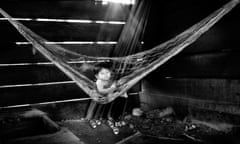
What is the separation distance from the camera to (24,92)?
350 centimetres

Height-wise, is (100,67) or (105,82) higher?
(100,67)

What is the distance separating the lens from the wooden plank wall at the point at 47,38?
3293 millimetres

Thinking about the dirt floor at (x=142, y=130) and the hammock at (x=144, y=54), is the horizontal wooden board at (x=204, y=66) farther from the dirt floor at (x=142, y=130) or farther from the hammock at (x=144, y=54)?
the hammock at (x=144, y=54)

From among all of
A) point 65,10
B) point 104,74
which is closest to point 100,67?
point 104,74

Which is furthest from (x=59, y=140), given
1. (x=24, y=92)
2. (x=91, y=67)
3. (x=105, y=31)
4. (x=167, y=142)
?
(x=105, y=31)

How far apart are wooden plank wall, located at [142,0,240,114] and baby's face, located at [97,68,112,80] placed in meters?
1.01

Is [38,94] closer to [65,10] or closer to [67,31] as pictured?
[67,31]

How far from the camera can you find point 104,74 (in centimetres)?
351

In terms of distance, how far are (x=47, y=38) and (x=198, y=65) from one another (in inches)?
92.6

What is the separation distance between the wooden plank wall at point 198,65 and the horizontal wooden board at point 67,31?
790 mm

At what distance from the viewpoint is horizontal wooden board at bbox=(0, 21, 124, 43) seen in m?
3.28

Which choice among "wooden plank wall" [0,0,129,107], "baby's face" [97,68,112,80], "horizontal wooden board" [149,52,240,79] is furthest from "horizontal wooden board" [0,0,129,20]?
"horizontal wooden board" [149,52,240,79]

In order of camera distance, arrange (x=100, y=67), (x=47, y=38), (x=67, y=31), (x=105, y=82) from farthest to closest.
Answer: (x=100, y=67) → (x=67, y=31) → (x=47, y=38) → (x=105, y=82)

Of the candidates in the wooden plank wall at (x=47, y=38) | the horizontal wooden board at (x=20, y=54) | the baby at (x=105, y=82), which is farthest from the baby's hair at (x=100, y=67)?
the horizontal wooden board at (x=20, y=54)
